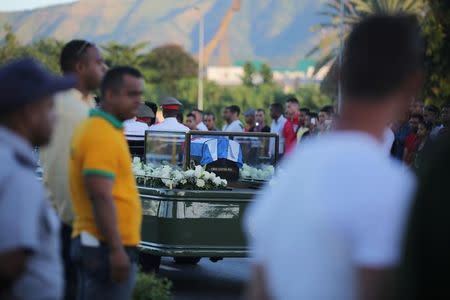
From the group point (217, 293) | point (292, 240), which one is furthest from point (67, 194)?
point (217, 293)

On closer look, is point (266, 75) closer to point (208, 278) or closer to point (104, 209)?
point (208, 278)

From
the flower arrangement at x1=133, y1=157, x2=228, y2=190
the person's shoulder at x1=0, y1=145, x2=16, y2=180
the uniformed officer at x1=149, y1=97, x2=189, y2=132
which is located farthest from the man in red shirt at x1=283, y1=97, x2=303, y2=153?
the person's shoulder at x1=0, y1=145, x2=16, y2=180

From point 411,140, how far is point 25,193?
13.3 meters

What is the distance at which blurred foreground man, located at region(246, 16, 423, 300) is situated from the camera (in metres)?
3.28

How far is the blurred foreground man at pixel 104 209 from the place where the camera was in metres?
5.50

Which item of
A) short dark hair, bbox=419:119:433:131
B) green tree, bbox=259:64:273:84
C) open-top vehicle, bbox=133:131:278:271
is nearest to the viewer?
open-top vehicle, bbox=133:131:278:271

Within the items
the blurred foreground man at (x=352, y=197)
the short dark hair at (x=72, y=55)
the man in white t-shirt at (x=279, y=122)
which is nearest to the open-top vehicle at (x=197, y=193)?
the short dark hair at (x=72, y=55)

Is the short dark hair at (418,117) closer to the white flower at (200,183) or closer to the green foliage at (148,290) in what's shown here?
the white flower at (200,183)

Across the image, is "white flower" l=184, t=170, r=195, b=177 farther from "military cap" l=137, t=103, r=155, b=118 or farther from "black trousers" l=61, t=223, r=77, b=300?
"black trousers" l=61, t=223, r=77, b=300

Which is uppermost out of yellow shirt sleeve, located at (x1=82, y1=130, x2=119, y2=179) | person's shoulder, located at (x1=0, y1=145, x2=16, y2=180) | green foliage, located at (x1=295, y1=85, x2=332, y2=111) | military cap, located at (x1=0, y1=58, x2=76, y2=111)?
military cap, located at (x1=0, y1=58, x2=76, y2=111)

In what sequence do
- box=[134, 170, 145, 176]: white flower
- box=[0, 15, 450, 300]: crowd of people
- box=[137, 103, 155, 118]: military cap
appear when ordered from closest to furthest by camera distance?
box=[0, 15, 450, 300]: crowd of people
box=[134, 170, 145, 176]: white flower
box=[137, 103, 155, 118]: military cap

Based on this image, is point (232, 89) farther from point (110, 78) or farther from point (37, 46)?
point (110, 78)

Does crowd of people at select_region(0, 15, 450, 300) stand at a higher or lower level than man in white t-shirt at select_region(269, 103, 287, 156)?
higher

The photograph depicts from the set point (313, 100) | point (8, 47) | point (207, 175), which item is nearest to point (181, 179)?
point (207, 175)
